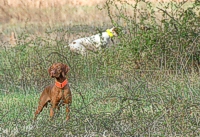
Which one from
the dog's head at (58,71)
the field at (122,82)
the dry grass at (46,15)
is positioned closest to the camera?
the field at (122,82)

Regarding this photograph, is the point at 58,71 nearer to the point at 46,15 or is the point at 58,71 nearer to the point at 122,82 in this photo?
the point at 122,82

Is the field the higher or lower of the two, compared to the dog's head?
lower

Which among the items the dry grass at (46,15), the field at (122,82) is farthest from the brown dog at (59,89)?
the dry grass at (46,15)

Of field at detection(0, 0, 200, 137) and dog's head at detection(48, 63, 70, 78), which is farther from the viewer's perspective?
dog's head at detection(48, 63, 70, 78)

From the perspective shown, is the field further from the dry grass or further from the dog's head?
the dry grass

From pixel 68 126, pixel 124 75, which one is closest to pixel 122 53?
pixel 124 75

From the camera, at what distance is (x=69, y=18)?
15898 millimetres

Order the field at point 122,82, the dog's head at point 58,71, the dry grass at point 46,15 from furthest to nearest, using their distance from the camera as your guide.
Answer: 1. the dry grass at point 46,15
2. the dog's head at point 58,71
3. the field at point 122,82

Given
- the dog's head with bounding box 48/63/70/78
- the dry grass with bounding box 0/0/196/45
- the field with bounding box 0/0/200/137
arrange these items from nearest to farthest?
the field with bounding box 0/0/200/137
the dog's head with bounding box 48/63/70/78
the dry grass with bounding box 0/0/196/45

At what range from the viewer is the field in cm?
655

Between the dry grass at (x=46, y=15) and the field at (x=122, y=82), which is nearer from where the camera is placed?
the field at (x=122, y=82)

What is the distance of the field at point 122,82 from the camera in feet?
21.5

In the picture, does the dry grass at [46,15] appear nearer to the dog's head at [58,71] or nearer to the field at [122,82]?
the field at [122,82]

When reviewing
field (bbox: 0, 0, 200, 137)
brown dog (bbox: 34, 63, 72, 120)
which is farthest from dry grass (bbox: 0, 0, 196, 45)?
brown dog (bbox: 34, 63, 72, 120)
